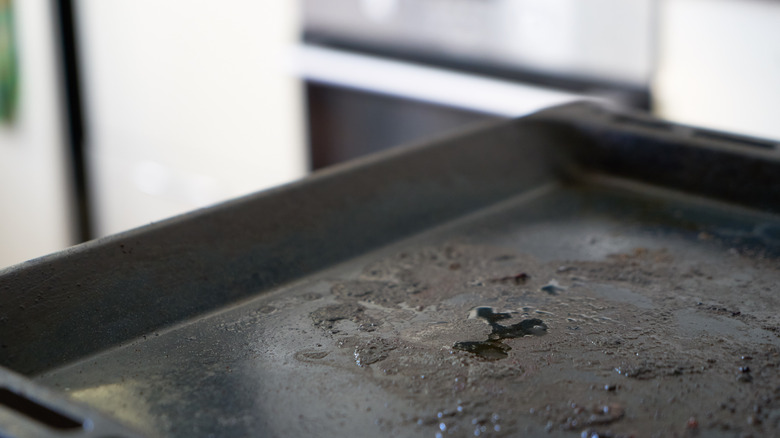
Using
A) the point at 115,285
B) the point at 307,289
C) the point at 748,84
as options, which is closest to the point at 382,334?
the point at 307,289

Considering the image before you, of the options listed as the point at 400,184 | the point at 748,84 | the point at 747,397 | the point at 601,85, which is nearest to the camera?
the point at 747,397

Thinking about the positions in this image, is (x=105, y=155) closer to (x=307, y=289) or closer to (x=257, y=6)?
(x=257, y=6)

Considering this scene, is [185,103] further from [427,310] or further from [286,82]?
[427,310]

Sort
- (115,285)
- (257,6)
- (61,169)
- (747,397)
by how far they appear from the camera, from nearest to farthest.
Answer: (747,397), (115,285), (257,6), (61,169)

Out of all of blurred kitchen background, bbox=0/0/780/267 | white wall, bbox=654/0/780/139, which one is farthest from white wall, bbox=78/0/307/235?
white wall, bbox=654/0/780/139

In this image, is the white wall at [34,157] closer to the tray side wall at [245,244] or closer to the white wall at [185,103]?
the white wall at [185,103]

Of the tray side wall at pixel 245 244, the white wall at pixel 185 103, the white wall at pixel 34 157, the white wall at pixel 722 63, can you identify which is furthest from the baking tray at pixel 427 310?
the white wall at pixel 34 157
